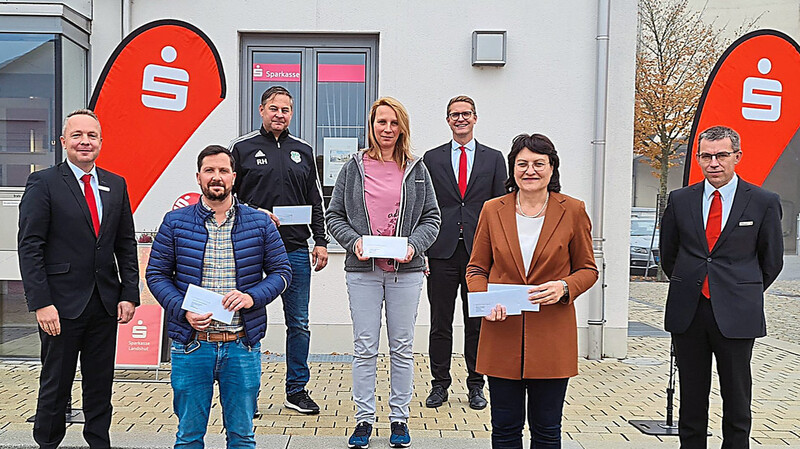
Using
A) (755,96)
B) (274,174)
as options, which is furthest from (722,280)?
(274,174)

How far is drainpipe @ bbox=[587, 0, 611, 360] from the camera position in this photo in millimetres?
7977

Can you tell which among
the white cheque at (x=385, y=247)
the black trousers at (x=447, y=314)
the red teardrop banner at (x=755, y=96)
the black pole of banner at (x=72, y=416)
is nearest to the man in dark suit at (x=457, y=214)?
the black trousers at (x=447, y=314)

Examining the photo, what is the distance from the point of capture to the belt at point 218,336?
3.96 m

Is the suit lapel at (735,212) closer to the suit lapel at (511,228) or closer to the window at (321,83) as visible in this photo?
the suit lapel at (511,228)

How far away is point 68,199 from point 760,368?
25.2 feet

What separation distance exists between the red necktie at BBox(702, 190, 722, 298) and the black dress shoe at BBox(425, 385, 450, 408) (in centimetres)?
251

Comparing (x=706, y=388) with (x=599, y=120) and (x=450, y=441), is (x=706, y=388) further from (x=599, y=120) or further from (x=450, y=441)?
(x=599, y=120)

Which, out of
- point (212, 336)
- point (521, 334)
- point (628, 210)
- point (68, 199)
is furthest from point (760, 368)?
point (68, 199)

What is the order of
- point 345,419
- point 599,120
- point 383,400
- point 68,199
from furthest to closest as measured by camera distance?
1. point 599,120
2. point 383,400
3. point 345,419
4. point 68,199

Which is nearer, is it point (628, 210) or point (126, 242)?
point (126, 242)

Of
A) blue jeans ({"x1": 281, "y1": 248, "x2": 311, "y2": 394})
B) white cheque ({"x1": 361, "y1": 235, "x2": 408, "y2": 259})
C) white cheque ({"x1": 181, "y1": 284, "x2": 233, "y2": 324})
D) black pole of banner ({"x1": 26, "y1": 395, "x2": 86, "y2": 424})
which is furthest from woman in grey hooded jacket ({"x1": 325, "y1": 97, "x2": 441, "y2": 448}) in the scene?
black pole of banner ({"x1": 26, "y1": 395, "x2": 86, "y2": 424})

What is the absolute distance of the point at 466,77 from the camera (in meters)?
8.09

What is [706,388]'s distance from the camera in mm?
4512

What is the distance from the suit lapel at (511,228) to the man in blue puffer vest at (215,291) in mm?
1285
